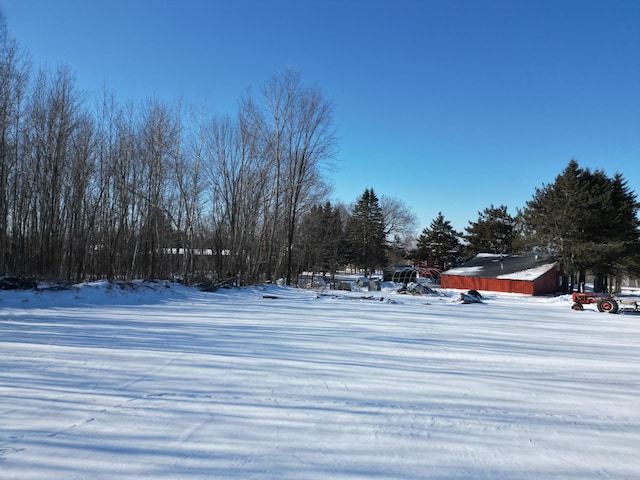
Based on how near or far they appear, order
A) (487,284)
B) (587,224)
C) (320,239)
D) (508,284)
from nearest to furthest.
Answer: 1. (587,224)
2. (508,284)
3. (487,284)
4. (320,239)

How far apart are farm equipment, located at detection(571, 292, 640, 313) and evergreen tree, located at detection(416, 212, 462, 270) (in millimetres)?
28450

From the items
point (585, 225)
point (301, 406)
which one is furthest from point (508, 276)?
point (301, 406)

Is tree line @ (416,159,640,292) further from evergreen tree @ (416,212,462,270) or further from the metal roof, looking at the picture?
evergreen tree @ (416,212,462,270)

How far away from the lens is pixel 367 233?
49344 millimetres

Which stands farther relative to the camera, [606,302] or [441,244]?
[441,244]

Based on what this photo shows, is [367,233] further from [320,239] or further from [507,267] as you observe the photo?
[507,267]

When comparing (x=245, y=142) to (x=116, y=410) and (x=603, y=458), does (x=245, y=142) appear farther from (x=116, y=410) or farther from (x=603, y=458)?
(x=603, y=458)

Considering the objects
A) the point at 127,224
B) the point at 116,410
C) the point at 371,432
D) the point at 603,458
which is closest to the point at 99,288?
the point at 127,224

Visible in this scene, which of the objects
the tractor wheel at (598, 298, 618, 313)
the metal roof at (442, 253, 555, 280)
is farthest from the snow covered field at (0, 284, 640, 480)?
the metal roof at (442, 253, 555, 280)

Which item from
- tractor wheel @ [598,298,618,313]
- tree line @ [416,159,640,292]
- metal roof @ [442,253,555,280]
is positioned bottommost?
tractor wheel @ [598,298,618,313]

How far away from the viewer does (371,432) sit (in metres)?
3.33

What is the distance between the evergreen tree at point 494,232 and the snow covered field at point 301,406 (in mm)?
40328

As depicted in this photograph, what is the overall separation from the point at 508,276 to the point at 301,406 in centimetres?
3448

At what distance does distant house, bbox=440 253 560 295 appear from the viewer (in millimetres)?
32375
